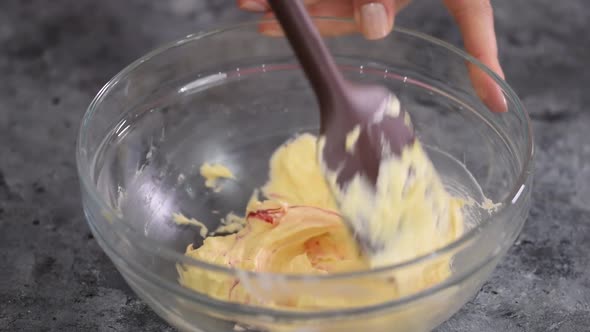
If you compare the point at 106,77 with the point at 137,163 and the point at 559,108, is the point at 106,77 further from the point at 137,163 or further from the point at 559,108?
the point at 559,108

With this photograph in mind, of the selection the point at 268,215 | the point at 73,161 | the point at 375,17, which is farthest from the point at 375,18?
the point at 73,161

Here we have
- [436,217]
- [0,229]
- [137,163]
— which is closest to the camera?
[436,217]

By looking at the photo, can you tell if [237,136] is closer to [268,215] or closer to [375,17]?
[268,215]

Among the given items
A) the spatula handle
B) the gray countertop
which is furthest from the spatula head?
the gray countertop

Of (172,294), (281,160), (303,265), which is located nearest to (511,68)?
(281,160)

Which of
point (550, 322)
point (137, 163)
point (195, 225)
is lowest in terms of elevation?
point (550, 322)
